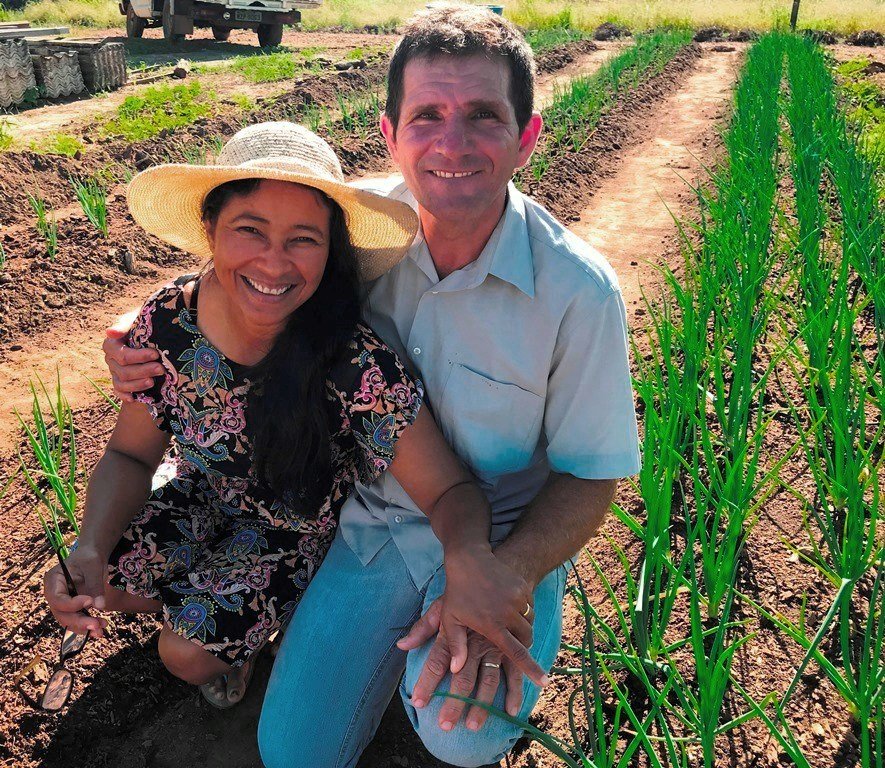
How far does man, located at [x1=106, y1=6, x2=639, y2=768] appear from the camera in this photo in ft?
4.64

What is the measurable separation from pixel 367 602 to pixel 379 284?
2.12 ft

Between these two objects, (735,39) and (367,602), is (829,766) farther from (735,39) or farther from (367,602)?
(735,39)

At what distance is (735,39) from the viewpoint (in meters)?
13.1

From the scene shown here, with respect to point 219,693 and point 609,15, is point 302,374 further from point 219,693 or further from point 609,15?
point 609,15

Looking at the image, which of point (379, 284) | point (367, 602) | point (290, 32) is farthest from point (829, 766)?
point (290, 32)

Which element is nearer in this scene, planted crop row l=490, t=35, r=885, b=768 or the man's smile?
planted crop row l=490, t=35, r=885, b=768

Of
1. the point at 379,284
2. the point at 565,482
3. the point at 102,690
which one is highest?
the point at 379,284

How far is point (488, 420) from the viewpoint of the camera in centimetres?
155

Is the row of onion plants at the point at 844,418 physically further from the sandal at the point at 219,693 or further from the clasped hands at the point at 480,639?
the sandal at the point at 219,693

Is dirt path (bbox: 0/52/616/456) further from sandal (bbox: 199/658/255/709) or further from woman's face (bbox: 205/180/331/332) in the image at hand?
woman's face (bbox: 205/180/331/332)

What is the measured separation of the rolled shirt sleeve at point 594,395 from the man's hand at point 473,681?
15.0 inches

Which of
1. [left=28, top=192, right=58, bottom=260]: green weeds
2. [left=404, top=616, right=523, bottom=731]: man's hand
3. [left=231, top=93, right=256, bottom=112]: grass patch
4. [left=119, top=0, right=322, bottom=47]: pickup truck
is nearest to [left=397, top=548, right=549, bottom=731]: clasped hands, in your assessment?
[left=404, top=616, right=523, bottom=731]: man's hand

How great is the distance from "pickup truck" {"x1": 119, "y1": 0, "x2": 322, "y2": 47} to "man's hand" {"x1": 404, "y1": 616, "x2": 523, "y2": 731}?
11157mm

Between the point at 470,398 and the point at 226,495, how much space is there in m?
0.55
